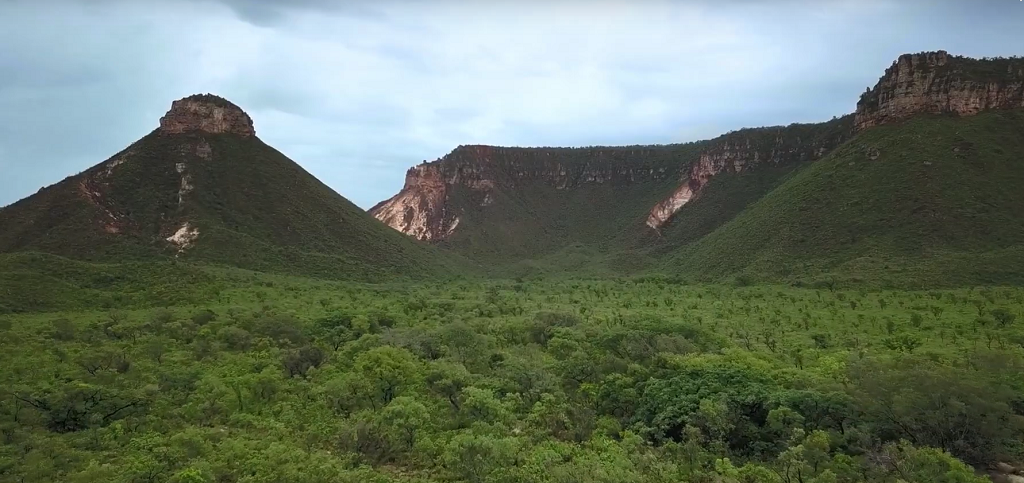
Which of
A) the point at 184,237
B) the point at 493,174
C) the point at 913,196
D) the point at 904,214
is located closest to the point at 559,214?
the point at 493,174

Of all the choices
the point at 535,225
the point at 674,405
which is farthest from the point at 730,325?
the point at 535,225

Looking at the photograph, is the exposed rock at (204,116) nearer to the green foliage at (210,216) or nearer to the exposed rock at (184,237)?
the green foliage at (210,216)

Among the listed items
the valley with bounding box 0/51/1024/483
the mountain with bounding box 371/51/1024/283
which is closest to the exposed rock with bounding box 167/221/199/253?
the valley with bounding box 0/51/1024/483

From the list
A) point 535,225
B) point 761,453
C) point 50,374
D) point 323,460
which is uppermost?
point 535,225

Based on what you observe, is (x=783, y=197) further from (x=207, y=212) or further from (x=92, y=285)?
(x=92, y=285)

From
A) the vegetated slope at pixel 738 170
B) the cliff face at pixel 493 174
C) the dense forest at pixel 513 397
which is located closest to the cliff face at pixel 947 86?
the vegetated slope at pixel 738 170

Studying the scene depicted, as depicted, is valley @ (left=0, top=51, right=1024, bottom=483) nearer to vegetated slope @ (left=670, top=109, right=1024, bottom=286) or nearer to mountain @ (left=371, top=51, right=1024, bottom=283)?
vegetated slope @ (left=670, top=109, right=1024, bottom=286)

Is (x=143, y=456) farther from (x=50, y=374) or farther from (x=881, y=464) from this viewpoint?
(x=881, y=464)
